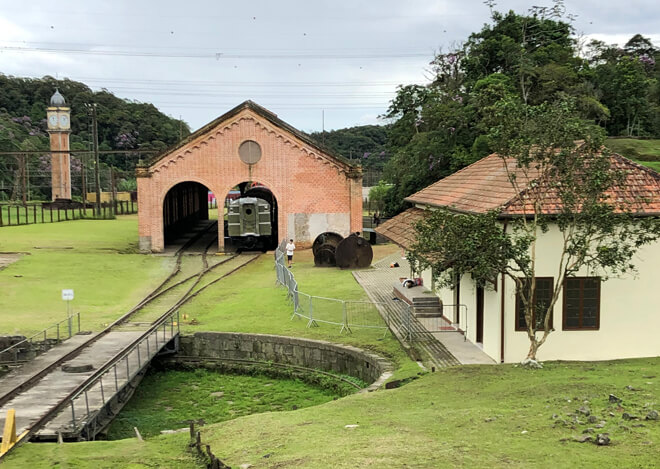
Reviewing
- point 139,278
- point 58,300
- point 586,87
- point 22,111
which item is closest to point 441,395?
point 58,300

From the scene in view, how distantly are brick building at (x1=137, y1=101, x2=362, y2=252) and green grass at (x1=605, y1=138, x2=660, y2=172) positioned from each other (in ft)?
60.7

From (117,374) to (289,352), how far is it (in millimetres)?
4835

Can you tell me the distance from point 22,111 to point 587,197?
334 ft

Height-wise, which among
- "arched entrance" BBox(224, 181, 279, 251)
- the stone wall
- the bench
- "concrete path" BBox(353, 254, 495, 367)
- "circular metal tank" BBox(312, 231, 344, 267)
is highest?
"arched entrance" BBox(224, 181, 279, 251)

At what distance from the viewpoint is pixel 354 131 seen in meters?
125

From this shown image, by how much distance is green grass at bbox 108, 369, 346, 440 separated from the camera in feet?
52.1

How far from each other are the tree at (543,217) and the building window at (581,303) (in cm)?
112

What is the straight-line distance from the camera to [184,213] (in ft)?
176

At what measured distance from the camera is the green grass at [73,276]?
75.9 ft

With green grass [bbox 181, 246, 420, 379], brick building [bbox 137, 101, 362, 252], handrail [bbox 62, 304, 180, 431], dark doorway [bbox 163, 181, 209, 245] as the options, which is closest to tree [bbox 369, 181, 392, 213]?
dark doorway [bbox 163, 181, 209, 245]

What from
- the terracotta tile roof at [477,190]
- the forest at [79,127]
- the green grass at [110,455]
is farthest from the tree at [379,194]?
the green grass at [110,455]

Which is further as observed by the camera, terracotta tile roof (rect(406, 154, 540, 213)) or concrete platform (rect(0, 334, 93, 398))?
terracotta tile roof (rect(406, 154, 540, 213))

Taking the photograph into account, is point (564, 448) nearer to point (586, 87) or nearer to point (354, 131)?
point (586, 87)

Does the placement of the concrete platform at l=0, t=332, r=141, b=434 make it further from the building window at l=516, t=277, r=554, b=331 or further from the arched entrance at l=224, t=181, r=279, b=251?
the arched entrance at l=224, t=181, r=279, b=251
